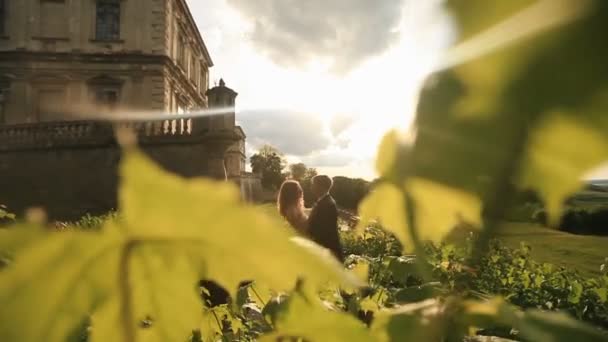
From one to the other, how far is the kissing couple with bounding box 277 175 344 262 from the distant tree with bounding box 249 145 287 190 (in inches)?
938

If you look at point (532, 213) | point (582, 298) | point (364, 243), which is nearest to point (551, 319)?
point (532, 213)

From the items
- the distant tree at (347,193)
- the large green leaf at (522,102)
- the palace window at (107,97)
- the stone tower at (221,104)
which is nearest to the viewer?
the large green leaf at (522,102)

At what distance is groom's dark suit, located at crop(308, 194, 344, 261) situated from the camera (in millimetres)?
3584

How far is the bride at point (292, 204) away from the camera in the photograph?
3703 mm

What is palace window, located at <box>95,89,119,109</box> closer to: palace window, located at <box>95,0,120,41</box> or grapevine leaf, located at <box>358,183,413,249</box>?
palace window, located at <box>95,0,120,41</box>

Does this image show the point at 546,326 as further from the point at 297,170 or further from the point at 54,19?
the point at 297,170

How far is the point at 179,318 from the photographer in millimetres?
285

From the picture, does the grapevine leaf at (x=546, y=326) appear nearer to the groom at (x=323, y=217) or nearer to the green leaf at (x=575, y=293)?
the green leaf at (x=575, y=293)

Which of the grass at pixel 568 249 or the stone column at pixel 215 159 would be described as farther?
the stone column at pixel 215 159

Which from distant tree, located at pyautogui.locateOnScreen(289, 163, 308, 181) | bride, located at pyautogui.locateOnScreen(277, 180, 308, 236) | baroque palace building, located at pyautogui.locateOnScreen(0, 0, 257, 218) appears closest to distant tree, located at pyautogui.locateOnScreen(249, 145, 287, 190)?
distant tree, located at pyautogui.locateOnScreen(289, 163, 308, 181)

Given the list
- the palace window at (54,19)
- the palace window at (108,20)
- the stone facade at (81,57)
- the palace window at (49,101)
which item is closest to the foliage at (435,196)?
the stone facade at (81,57)

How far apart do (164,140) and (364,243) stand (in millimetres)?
7121

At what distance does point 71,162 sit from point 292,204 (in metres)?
9.71

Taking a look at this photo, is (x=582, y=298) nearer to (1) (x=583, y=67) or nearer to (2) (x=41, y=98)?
(1) (x=583, y=67)
